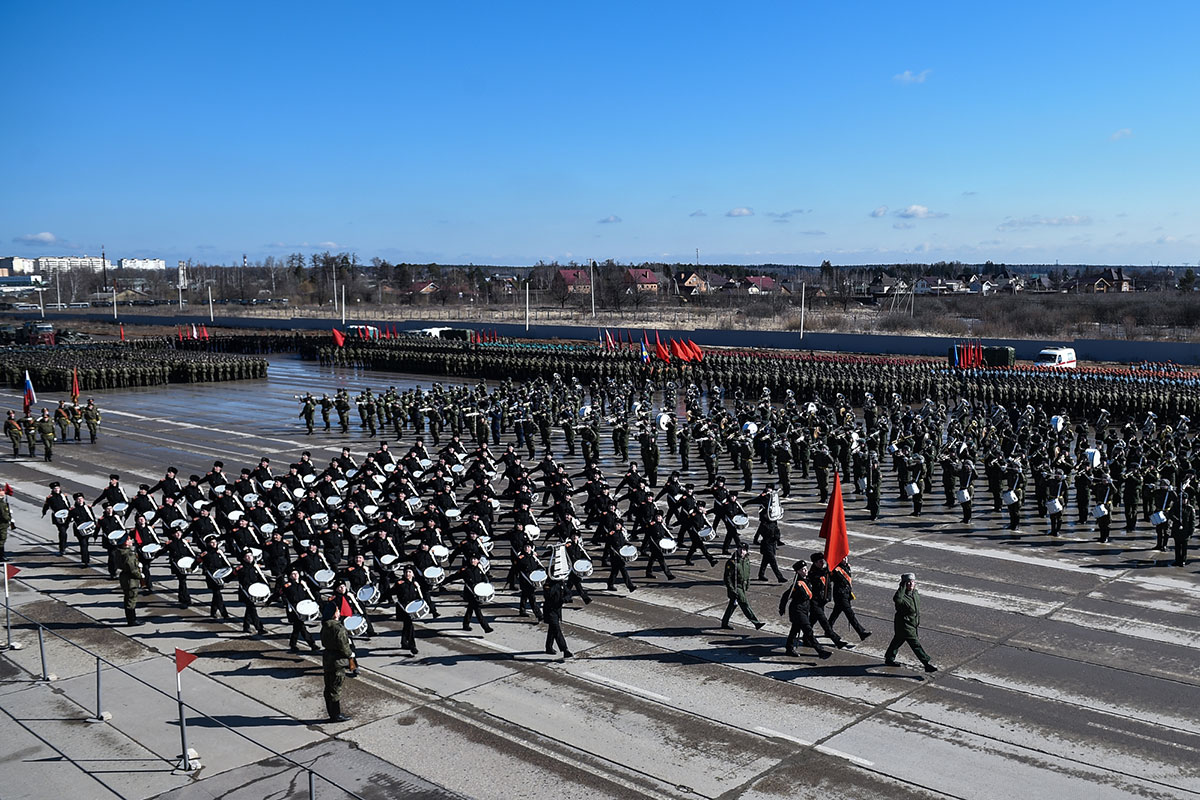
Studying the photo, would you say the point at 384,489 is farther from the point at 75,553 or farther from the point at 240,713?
the point at 240,713

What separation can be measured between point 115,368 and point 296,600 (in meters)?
42.6

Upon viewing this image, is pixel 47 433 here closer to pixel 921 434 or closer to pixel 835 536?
pixel 921 434

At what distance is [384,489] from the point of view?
18797 millimetres

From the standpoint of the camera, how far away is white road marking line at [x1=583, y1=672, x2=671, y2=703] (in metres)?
10.8

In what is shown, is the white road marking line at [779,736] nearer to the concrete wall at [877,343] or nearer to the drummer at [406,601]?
the drummer at [406,601]

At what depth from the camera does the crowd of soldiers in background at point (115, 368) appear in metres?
47.6

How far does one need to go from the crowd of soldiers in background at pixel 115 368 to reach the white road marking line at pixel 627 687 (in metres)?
→ 42.8

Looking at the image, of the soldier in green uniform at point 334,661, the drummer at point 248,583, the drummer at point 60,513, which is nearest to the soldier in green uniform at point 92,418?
the drummer at point 60,513

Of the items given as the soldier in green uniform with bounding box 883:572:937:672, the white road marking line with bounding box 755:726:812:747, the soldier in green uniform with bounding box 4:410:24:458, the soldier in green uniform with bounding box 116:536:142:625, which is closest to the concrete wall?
the soldier in green uniform with bounding box 4:410:24:458

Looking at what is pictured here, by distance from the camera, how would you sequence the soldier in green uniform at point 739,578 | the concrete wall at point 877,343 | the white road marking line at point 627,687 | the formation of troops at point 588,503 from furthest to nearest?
the concrete wall at point 877,343
the formation of troops at point 588,503
the soldier in green uniform at point 739,578
the white road marking line at point 627,687

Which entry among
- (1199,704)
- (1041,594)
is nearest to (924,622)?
(1041,594)

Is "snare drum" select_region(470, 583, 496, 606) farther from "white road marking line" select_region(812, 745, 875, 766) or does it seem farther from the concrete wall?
the concrete wall

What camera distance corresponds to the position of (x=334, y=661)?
1020cm

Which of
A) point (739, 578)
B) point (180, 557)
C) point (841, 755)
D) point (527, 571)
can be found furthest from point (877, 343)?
point (841, 755)
